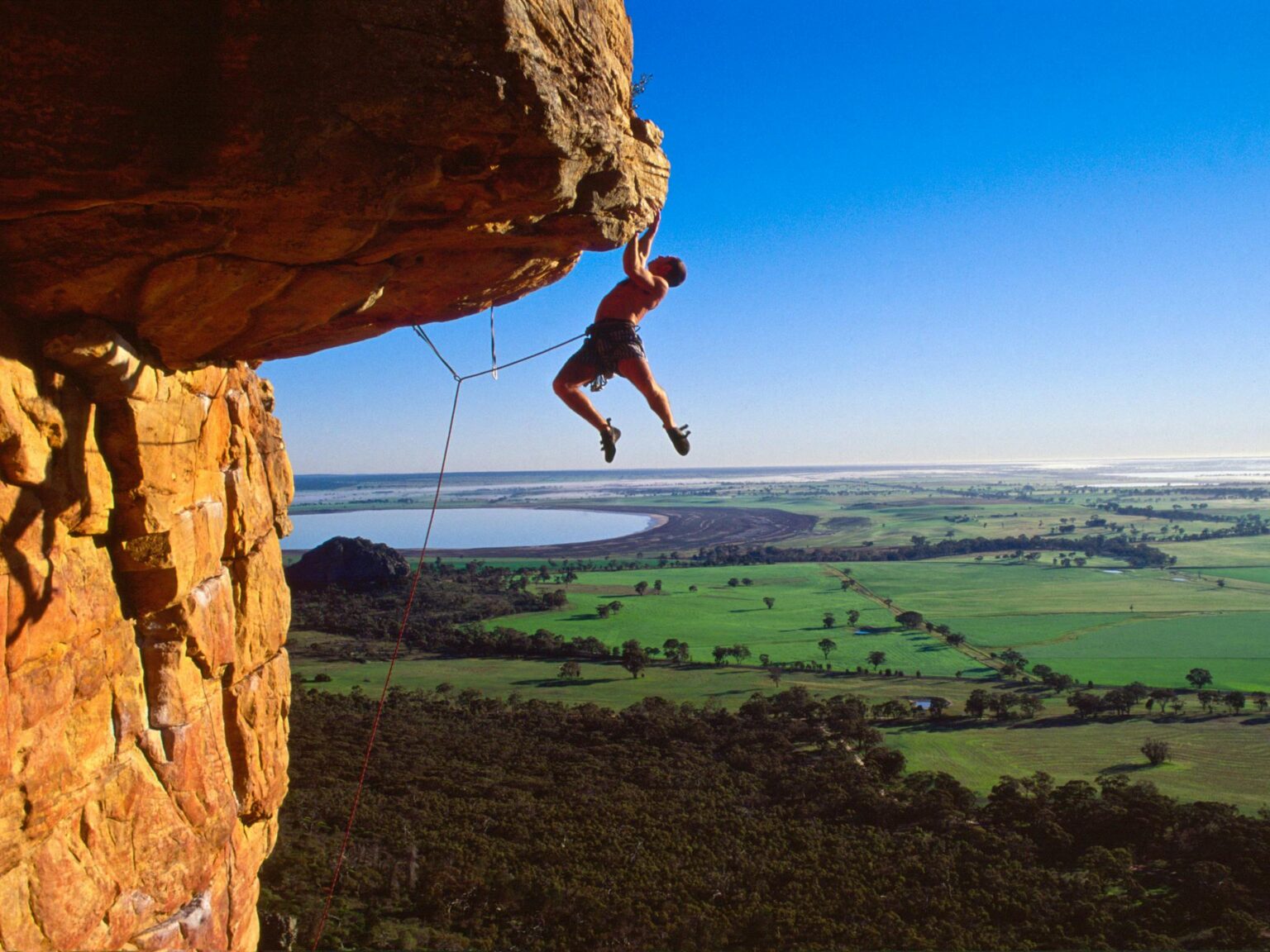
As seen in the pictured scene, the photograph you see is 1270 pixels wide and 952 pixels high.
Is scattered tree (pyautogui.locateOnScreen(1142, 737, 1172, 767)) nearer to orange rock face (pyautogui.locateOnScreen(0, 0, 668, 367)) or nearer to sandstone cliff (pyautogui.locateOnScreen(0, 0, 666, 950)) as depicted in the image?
sandstone cliff (pyautogui.locateOnScreen(0, 0, 666, 950))

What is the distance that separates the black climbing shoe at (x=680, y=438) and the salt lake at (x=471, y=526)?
348ft

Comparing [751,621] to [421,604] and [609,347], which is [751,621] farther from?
[609,347]

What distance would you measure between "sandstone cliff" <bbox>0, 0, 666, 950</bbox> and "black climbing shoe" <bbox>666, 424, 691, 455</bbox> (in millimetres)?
2218

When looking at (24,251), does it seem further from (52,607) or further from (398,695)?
(398,695)

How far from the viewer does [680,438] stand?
7.94 metres

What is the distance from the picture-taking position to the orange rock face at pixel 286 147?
3.85 meters

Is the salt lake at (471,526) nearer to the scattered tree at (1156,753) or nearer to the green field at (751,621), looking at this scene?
the green field at (751,621)

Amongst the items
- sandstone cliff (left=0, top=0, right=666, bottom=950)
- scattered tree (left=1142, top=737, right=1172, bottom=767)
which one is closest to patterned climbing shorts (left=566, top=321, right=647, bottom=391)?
sandstone cliff (left=0, top=0, right=666, bottom=950)

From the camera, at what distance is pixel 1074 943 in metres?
18.9

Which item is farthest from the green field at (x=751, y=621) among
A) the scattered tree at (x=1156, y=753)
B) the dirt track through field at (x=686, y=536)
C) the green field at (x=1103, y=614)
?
the dirt track through field at (x=686, y=536)

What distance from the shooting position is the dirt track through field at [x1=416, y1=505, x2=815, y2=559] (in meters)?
112

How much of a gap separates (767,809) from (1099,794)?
42.9ft

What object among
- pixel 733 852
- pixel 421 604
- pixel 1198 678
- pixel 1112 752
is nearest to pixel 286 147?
pixel 733 852

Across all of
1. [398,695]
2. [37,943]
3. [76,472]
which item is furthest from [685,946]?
[398,695]
